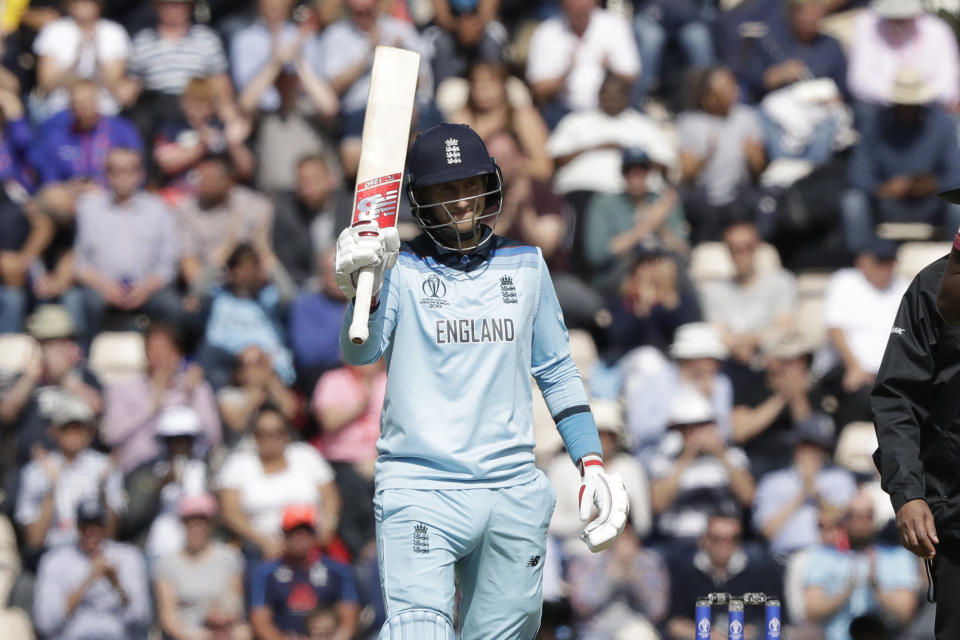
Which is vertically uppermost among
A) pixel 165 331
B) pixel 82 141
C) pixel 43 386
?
pixel 82 141

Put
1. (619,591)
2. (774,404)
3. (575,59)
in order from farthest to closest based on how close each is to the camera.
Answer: (575,59) < (774,404) < (619,591)

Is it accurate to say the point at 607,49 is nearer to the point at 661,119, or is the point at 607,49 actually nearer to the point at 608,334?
the point at 661,119

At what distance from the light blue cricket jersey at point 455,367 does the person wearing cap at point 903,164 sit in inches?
265

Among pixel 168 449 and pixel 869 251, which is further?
pixel 869 251

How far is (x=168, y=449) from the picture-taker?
10.8 meters

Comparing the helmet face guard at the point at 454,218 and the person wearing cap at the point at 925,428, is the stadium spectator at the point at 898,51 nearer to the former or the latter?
the person wearing cap at the point at 925,428

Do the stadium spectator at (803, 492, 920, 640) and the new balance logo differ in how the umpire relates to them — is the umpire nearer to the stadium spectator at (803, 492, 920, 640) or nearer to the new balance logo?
the new balance logo

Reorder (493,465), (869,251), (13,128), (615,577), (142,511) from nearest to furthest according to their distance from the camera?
1. (493,465)
2. (615,577)
3. (142,511)
4. (869,251)
5. (13,128)

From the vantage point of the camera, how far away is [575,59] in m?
13.1

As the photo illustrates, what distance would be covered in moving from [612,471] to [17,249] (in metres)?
4.78

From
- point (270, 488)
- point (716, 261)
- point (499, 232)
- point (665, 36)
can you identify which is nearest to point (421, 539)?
point (270, 488)

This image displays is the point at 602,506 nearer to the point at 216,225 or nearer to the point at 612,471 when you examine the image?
the point at 612,471

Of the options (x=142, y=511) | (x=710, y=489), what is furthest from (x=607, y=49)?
Result: (x=142, y=511)

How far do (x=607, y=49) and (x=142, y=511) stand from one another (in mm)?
5350
